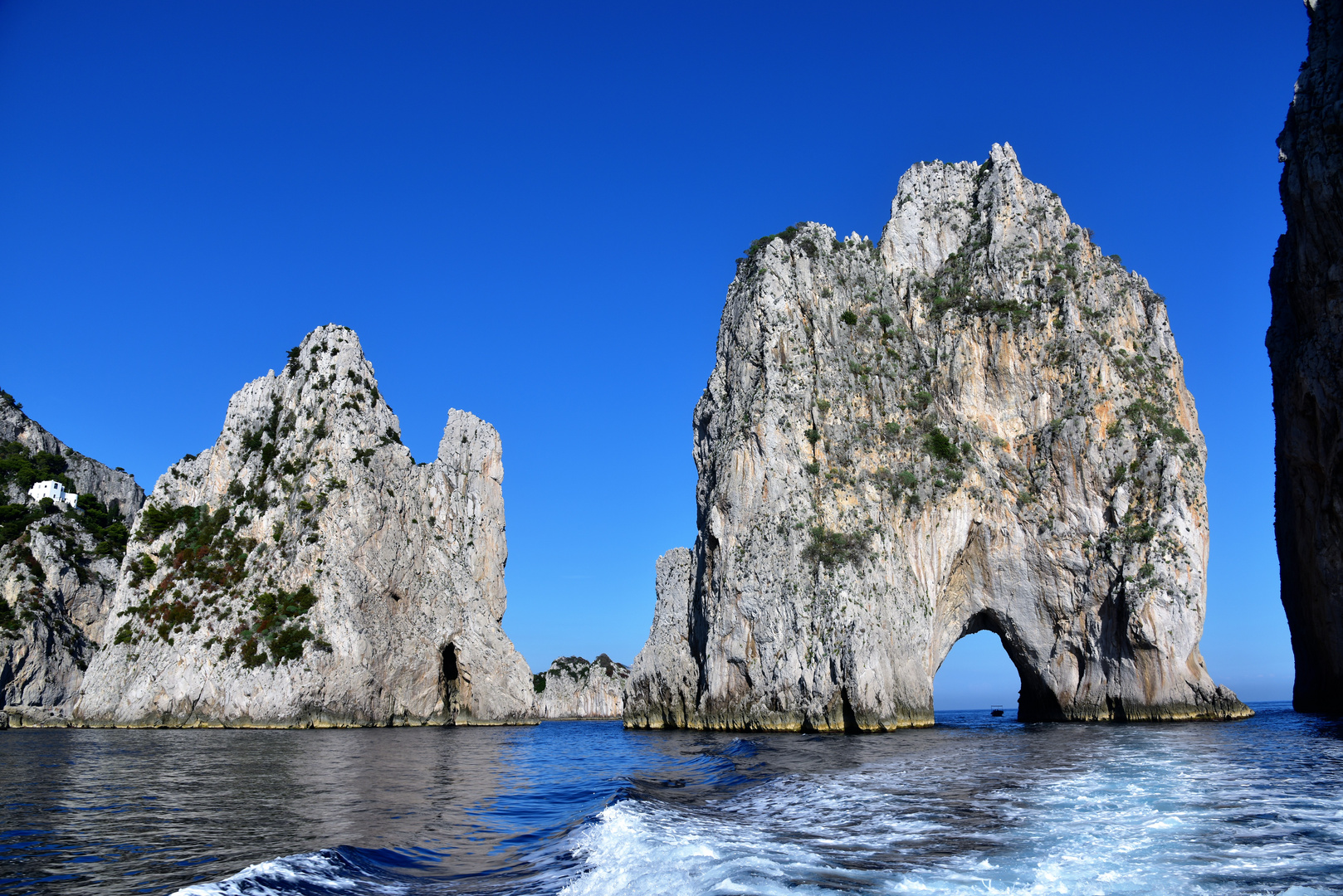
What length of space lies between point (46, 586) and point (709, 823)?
2925 inches

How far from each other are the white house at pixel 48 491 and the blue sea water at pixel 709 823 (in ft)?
231

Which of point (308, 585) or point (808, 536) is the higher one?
point (808, 536)

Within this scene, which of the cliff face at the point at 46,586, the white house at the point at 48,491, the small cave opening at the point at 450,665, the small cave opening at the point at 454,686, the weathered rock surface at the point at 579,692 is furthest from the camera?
the weathered rock surface at the point at 579,692

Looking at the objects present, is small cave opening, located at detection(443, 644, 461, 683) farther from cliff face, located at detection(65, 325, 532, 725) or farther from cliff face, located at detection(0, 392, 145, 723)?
cliff face, located at detection(0, 392, 145, 723)

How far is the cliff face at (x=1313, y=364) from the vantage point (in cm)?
3528

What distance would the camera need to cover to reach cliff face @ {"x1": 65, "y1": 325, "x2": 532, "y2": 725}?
5819cm

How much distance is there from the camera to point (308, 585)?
62.3 metres

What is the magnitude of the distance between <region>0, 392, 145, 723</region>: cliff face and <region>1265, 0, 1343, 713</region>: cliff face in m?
78.0

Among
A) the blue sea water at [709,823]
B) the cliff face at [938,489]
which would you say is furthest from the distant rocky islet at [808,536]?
the blue sea water at [709,823]

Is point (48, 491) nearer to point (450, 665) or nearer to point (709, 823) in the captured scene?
point (450, 665)

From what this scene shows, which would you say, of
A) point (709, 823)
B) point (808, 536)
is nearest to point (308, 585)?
point (808, 536)

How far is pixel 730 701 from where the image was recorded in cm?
4881

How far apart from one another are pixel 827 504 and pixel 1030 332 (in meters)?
19.5

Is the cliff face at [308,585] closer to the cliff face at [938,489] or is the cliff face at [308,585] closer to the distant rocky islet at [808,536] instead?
the distant rocky islet at [808,536]
